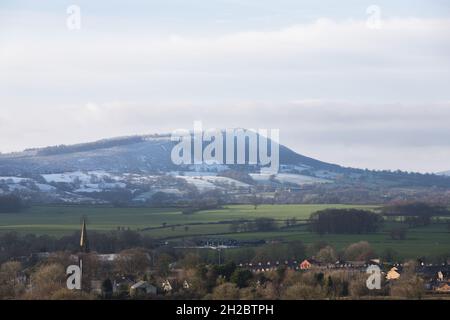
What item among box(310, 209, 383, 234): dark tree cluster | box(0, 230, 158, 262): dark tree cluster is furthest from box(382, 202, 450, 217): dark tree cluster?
box(0, 230, 158, 262): dark tree cluster

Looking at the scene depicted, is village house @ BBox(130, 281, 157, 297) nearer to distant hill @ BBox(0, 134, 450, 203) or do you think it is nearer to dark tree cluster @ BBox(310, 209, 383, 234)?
dark tree cluster @ BBox(310, 209, 383, 234)

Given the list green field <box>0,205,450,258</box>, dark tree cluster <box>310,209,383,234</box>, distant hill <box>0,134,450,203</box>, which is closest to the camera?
green field <box>0,205,450,258</box>

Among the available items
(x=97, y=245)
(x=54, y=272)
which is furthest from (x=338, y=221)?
(x=54, y=272)

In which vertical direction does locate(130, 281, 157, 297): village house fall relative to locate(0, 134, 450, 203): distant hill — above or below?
below

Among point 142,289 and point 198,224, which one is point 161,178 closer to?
point 198,224

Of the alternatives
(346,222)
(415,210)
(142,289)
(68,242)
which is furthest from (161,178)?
(142,289)

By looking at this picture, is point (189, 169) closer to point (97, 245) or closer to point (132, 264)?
point (97, 245)
